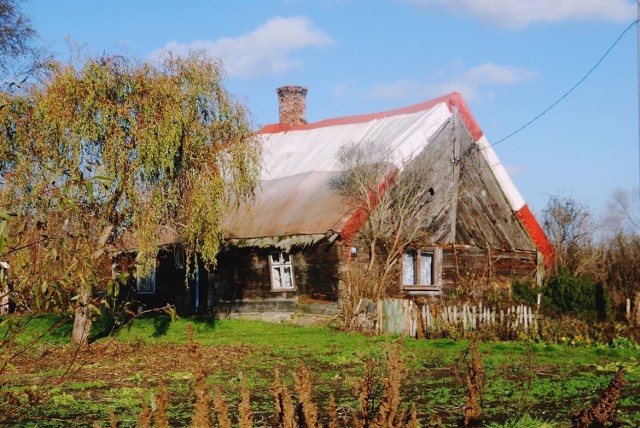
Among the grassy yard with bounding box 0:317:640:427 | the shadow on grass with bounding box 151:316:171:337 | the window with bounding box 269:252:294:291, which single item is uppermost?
the window with bounding box 269:252:294:291

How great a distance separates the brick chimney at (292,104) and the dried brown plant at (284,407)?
27.9m

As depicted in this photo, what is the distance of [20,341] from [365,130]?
1353cm

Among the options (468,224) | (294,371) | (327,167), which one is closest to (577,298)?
(468,224)

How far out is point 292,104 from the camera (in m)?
32.3

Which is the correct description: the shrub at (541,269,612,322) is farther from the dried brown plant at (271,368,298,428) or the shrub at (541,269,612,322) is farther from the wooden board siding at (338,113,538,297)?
the dried brown plant at (271,368,298,428)

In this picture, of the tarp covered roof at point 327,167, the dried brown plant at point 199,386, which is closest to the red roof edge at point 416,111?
the tarp covered roof at point 327,167

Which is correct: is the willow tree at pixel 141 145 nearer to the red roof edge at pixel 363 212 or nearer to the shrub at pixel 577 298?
the red roof edge at pixel 363 212

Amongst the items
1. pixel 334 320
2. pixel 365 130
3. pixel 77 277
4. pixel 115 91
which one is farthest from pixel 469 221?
pixel 77 277

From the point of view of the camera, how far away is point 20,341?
1969 cm

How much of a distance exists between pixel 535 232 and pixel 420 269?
5734 mm

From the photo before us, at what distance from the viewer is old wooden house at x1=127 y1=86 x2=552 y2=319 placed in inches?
924

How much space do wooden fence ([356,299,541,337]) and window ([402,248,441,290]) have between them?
3.58 metres

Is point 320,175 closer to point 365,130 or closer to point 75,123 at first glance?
point 365,130

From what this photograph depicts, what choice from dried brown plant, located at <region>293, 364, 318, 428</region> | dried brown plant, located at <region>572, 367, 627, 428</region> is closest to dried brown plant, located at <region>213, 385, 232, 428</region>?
dried brown plant, located at <region>293, 364, 318, 428</region>
